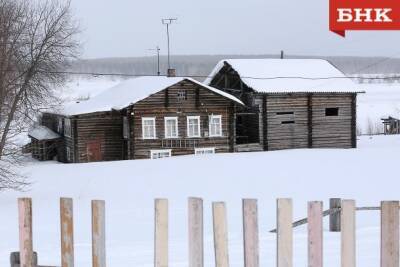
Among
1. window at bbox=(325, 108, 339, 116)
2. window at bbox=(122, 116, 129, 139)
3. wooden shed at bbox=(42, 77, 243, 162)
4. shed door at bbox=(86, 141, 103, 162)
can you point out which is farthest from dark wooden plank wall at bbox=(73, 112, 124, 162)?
window at bbox=(325, 108, 339, 116)

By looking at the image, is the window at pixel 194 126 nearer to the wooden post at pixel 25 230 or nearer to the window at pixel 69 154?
the window at pixel 69 154

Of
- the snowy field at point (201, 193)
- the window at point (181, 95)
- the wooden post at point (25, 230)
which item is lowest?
the snowy field at point (201, 193)

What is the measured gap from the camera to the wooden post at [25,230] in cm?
448

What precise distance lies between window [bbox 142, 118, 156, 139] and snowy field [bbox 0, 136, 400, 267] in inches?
275

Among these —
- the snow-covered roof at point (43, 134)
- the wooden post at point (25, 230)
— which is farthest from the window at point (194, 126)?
the wooden post at point (25, 230)

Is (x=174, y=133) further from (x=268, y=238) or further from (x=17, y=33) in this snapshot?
(x=268, y=238)

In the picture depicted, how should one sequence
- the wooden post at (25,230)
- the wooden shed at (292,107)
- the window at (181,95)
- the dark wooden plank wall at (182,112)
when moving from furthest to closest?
the wooden shed at (292,107) → the window at (181,95) → the dark wooden plank wall at (182,112) → the wooden post at (25,230)

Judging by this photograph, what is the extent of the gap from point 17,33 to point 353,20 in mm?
22190

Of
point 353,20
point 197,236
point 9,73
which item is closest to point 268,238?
point 353,20

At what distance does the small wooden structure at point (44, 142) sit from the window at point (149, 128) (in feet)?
26.9

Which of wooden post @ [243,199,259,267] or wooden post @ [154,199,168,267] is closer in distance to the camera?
wooden post @ [243,199,259,267]

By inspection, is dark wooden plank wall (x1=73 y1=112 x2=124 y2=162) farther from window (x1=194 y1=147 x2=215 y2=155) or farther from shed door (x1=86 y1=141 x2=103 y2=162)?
window (x1=194 y1=147 x2=215 y2=155)

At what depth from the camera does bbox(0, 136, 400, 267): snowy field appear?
765 centimetres

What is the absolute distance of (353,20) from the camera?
18.5 feet
